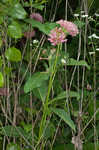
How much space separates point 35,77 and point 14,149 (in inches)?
9.7

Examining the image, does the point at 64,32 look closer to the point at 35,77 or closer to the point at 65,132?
the point at 35,77

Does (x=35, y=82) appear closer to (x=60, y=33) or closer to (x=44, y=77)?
(x=44, y=77)

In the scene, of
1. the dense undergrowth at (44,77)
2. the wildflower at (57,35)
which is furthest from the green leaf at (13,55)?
the wildflower at (57,35)

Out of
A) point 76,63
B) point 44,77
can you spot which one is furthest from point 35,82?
point 76,63

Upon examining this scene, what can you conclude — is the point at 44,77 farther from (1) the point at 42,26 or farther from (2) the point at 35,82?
(1) the point at 42,26

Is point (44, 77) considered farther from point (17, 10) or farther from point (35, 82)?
point (17, 10)

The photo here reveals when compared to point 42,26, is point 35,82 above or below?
below

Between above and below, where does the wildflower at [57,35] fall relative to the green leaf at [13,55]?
above

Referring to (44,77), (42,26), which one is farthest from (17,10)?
(44,77)

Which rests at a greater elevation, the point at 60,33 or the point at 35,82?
the point at 60,33

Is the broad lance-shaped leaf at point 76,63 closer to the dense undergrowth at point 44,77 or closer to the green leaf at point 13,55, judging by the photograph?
the dense undergrowth at point 44,77

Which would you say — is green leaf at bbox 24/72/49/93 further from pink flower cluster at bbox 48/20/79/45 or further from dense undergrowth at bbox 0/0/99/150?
pink flower cluster at bbox 48/20/79/45

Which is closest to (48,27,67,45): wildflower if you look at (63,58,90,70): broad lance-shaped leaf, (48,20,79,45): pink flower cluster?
(48,20,79,45): pink flower cluster

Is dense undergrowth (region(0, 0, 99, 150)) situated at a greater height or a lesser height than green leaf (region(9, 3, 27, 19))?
lesser
